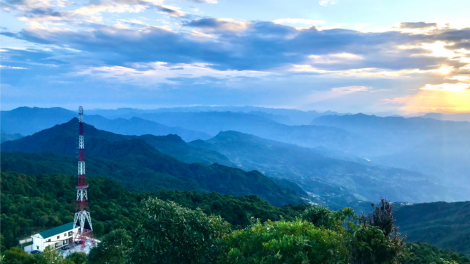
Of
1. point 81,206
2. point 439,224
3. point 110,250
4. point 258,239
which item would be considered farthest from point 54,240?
point 439,224

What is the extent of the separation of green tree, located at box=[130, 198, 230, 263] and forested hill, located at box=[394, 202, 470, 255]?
9758 centimetres

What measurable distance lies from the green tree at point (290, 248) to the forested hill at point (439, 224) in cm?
9379

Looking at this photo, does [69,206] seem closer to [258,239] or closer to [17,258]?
[17,258]

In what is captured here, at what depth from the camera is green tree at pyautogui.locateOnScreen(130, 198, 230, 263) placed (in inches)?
857

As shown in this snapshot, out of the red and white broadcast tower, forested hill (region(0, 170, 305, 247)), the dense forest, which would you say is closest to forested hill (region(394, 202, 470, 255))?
forested hill (region(0, 170, 305, 247))

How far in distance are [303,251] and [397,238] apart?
628cm

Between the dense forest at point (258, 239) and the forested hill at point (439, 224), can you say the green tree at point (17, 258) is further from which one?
the forested hill at point (439, 224)

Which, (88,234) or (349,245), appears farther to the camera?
(88,234)

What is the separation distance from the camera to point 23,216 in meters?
63.1

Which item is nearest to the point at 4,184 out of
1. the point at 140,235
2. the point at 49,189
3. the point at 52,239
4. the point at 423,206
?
the point at 49,189

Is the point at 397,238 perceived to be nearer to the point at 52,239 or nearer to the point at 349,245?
the point at 349,245

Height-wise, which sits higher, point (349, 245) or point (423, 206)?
point (349, 245)

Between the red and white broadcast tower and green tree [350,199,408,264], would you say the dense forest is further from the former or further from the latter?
the red and white broadcast tower

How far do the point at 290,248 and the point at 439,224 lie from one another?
454 ft
